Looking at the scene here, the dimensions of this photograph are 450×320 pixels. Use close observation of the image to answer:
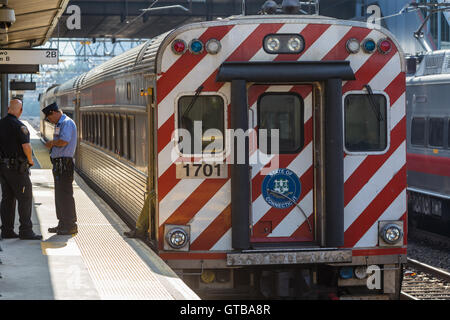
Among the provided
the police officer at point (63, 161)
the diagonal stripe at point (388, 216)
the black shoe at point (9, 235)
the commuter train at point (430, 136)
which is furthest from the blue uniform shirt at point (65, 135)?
the commuter train at point (430, 136)

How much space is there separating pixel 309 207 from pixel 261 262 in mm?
804

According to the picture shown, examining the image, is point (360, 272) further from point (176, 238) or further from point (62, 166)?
point (62, 166)

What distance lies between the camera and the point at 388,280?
8.16 m

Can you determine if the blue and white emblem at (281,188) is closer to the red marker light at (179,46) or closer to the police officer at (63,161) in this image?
the red marker light at (179,46)

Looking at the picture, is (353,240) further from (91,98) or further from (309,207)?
(91,98)

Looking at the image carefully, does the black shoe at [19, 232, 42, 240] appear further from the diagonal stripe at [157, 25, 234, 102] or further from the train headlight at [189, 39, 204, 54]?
the train headlight at [189, 39, 204, 54]

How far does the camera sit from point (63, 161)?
9961mm

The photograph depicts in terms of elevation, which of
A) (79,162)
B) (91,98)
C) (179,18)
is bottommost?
(79,162)

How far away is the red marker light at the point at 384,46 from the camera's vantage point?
8047mm

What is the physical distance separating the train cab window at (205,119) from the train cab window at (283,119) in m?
0.38

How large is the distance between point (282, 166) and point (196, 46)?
4.55 ft

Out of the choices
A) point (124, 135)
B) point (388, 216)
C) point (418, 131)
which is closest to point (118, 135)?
point (124, 135)

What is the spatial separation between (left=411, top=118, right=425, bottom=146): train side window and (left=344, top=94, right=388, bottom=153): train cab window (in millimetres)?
8567

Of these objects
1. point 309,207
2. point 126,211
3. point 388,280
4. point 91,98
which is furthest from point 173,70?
point 91,98
